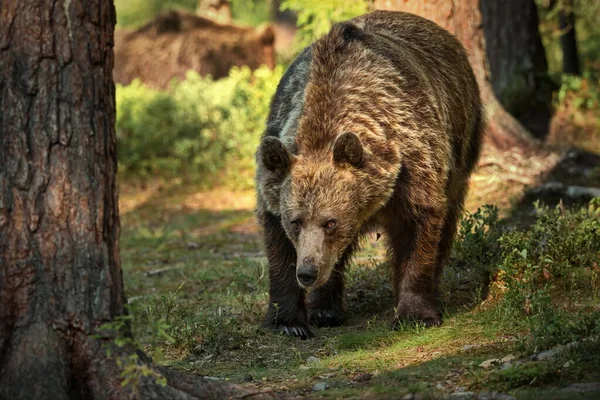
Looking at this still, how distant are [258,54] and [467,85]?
41.1 ft

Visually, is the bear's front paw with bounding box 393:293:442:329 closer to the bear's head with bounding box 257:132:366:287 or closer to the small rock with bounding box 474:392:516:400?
the bear's head with bounding box 257:132:366:287

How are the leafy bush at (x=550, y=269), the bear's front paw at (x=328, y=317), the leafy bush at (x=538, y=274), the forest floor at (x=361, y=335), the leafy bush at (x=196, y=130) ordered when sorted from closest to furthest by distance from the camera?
the forest floor at (x=361, y=335) → the leafy bush at (x=538, y=274) → the leafy bush at (x=550, y=269) → the bear's front paw at (x=328, y=317) → the leafy bush at (x=196, y=130)

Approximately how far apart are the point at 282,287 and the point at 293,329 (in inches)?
12.4

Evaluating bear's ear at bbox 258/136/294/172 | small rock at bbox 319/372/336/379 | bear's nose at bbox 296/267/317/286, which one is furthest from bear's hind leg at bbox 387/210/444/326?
small rock at bbox 319/372/336/379

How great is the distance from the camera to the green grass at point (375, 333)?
4.77 metres

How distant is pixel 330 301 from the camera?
283 inches

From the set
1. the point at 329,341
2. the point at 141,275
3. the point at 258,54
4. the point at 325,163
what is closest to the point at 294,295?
the point at 329,341

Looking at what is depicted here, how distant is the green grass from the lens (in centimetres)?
477

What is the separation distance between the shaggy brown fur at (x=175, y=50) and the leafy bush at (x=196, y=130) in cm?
325

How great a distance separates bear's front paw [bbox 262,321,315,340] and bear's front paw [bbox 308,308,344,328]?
1.42ft

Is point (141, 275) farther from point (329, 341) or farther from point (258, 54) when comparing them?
point (258, 54)

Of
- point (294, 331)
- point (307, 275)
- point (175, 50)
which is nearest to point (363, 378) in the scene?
point (307, 275)

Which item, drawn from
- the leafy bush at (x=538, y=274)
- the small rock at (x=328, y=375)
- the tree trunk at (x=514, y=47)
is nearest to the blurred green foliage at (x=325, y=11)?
the tree trunk at (x=514, y=47)

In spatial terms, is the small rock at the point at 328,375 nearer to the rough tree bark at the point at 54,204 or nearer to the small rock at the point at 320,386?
the small rock at the point at 320,386
